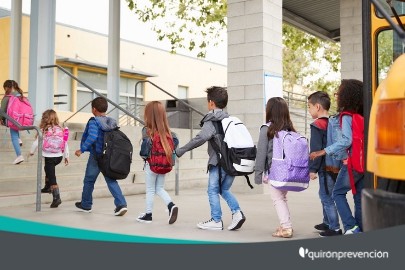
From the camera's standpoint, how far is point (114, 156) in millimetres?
6715

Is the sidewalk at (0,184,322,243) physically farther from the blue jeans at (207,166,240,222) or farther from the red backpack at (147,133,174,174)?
the red backpack at (147,133,174,174)

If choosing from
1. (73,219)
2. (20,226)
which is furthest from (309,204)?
(20,226)

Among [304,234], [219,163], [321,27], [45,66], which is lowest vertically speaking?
[304,234]

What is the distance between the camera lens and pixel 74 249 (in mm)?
3484

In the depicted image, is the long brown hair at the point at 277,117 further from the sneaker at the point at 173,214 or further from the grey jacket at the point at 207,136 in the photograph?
the sneaker at the point at 173,214

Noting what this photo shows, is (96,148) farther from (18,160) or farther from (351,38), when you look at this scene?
(351,38)

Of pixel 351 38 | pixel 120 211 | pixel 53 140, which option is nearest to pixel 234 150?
pixel 120 211

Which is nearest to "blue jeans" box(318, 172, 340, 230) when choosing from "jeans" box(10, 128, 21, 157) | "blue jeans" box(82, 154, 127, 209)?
"blue jeans" box(82, 154, 127, 209)

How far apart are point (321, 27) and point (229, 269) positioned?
658 inches

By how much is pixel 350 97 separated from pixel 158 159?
92.6 inches

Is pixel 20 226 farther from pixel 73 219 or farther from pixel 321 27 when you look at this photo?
pixel 321 27

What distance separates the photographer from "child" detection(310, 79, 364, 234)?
16.0 ft

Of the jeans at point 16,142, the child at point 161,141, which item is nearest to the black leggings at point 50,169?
the jeans at point 16,142

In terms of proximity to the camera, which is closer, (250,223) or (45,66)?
(250,223)
